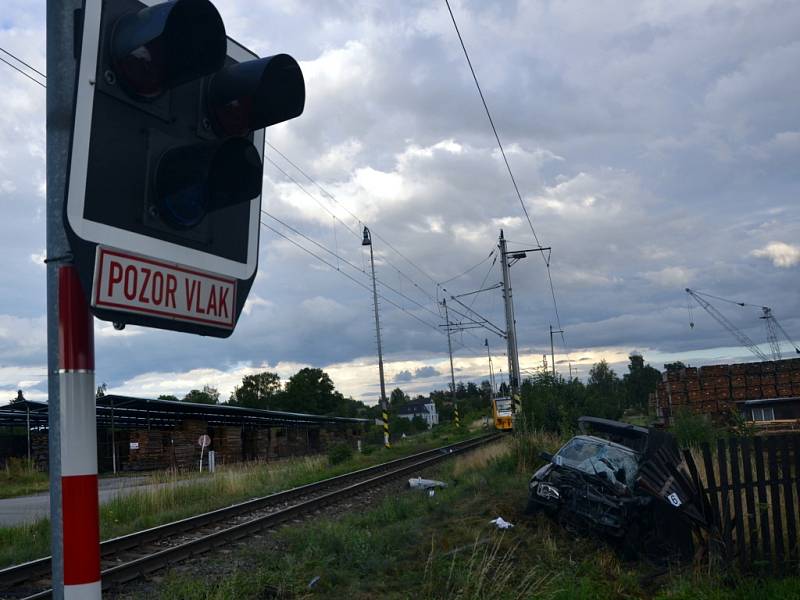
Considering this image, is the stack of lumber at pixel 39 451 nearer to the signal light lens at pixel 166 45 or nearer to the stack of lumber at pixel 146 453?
the stack of lumber at pixel 146 453

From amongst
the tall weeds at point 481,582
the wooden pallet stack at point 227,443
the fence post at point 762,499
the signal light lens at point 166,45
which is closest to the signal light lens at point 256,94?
the signal light lens at point 166,45

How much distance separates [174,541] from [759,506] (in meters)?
8.82

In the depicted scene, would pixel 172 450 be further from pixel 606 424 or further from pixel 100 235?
pixel 100 235

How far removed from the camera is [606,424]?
11422 millimetres

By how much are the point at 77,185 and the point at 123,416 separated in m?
41.4

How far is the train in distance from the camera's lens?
170 ft

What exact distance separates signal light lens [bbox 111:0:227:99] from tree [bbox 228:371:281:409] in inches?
4047

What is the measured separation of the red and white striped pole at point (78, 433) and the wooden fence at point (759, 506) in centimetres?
719

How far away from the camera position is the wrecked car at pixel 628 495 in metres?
8.49

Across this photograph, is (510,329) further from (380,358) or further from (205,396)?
(205,396)

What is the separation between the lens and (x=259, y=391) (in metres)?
107

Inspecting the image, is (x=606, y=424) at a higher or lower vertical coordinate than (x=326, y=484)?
higher

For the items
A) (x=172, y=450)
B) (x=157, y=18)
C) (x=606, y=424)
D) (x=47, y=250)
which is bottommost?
(x=172, y=450)

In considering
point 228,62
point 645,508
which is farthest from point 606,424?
point 228,62
